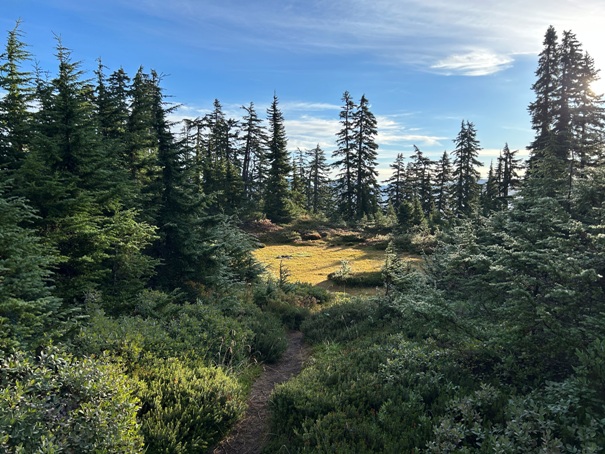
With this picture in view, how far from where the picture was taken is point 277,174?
136 ft

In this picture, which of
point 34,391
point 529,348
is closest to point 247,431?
point 34,391

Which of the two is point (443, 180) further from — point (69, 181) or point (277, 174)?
point (69, 181)

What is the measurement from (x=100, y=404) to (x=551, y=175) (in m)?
15.5

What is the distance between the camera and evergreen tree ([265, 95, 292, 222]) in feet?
133

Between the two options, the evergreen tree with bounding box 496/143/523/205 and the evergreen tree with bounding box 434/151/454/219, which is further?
the evergreen tree with bounding box 434/151/454/219

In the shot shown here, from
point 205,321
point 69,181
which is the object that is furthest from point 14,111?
point 205,321

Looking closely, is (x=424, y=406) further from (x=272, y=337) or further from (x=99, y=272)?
(x=99, y=272)

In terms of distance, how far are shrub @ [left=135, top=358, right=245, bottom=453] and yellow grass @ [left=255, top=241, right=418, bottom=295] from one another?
1323 cm

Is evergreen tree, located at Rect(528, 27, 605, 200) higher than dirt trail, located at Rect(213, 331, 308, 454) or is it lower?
higher

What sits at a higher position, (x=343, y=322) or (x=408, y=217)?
(x=408, y=217)

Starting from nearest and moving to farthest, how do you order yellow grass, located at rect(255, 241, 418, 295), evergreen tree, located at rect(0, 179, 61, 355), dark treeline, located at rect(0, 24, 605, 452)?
dark treeline, located at rect(0, 24, 605, 452) → evergreen tree, located at rect(0, 179, 61, 355) → yellow grass, located at rect(255, 241, 418, 295)

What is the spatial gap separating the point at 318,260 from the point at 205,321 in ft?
63.3

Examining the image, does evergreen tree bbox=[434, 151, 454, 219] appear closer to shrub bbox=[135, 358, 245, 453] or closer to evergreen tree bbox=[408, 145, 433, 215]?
evergreen tree bbox=[408, 145, 433, 215]

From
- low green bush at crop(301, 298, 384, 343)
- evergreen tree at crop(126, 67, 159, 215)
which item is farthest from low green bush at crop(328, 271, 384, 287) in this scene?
evergreen tree at crop(126, 67, 159, 215)
